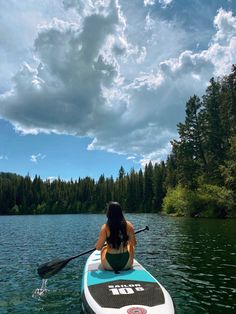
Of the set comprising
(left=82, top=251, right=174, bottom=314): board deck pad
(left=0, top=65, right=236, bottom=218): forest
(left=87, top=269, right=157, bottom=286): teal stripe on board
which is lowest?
(left=82, top=251, right=174, bottom=314): board deck pad

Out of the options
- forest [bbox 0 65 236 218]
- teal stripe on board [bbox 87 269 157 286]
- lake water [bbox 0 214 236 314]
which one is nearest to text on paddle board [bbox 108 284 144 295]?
teal stripe on board [bbox 87 269 157 286]

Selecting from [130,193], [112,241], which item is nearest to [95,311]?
[112,241]

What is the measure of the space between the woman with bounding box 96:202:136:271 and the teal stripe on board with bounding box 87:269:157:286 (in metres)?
0.27

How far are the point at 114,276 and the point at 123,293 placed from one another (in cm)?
134

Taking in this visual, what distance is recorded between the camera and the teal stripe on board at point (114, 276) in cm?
894

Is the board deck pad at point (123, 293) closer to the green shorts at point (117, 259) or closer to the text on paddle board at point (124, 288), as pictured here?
the text on paddle board at point (124, 288)

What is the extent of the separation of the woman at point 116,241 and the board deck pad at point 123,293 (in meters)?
0.26

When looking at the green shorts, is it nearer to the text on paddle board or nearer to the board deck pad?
the board deck pad

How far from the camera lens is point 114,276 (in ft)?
30.2

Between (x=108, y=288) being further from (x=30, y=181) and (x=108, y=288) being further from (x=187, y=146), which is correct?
(x=30, y=181)

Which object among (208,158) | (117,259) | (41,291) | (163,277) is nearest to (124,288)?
(117,259)

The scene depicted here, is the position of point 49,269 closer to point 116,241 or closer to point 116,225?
point 116,241

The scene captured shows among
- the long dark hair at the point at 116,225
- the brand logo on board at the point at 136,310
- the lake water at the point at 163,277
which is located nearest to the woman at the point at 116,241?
the long dark hair at the point at 116,225

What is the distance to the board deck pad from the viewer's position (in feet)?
23.6
